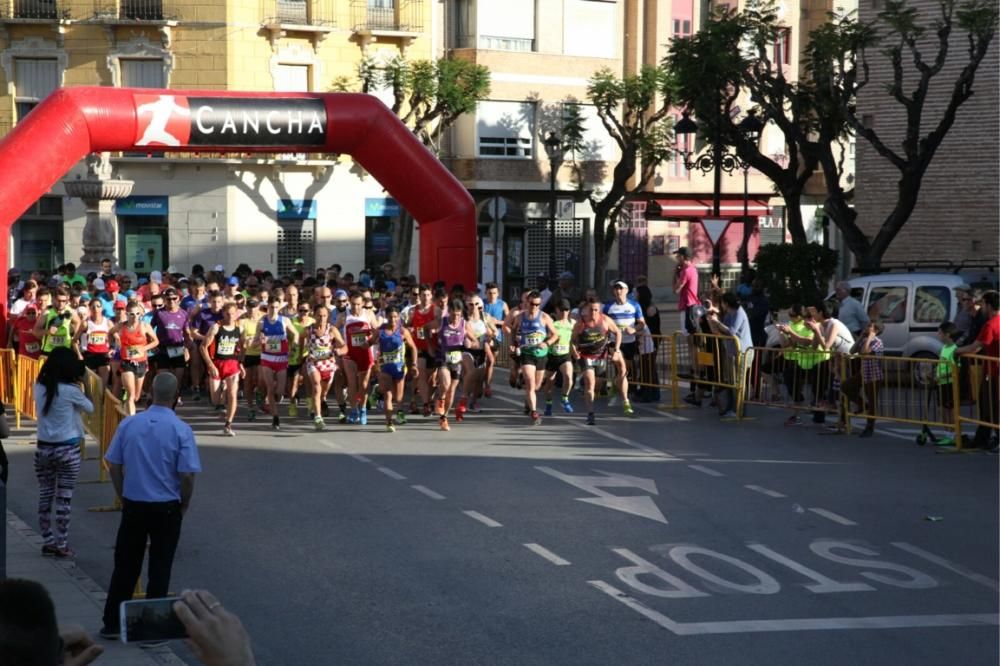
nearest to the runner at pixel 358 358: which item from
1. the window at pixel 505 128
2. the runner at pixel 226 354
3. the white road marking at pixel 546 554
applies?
the runner at pixel 226 354

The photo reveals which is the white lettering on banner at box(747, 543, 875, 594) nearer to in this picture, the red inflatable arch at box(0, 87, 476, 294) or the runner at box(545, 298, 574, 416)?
the runner at box(545, 298, 574, 416)

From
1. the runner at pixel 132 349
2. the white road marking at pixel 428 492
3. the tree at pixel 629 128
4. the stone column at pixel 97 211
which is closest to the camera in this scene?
the white road marking at pixel 428 492

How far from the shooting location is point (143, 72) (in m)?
42.2

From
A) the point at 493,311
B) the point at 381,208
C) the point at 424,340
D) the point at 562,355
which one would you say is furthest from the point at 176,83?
the point at 562,355

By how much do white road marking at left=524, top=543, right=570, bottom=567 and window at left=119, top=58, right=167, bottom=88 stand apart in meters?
32.7

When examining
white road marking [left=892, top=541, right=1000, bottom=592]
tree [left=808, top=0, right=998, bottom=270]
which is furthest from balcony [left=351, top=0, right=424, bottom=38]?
white road marking [left=892, top=541, right=1000, bottom=592]

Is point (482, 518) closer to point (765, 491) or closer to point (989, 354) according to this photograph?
point (765, 491)

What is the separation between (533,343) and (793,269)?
997 centimetres

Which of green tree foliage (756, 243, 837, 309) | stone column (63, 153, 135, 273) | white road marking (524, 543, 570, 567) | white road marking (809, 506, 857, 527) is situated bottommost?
white road marking (524, 543, 570, 567)

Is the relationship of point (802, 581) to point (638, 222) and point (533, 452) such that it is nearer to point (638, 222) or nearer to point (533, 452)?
point (533, 452)

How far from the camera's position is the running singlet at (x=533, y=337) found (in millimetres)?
19859

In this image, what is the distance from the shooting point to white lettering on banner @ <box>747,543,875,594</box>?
10.7 meters

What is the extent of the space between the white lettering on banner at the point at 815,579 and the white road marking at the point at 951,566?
0.86 metres

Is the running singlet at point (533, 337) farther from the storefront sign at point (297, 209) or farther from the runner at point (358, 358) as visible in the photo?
the storefront sign at point (297, 209)
